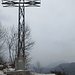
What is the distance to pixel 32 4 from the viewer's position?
1886cm

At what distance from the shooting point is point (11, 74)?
52.8 ft

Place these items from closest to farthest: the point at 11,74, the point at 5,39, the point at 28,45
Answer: the point at 11,74, the point at 28,45, the point at 5,39

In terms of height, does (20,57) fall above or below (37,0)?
below

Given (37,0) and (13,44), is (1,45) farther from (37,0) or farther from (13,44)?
(37,0)

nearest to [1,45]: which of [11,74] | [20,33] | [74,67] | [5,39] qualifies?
[5,39]

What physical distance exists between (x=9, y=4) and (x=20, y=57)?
443 centimetres

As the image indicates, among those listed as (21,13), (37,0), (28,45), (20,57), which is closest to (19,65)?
(20,57)

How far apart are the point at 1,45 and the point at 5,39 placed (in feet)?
3.66

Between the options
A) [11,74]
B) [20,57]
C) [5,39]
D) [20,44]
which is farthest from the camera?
[5,39]

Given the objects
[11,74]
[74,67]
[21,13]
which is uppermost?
[21,13]

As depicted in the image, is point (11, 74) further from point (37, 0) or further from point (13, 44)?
point (13, 44)

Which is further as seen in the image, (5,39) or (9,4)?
(5,39)

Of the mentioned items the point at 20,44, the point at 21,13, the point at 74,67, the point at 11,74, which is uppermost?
the point at 21,13

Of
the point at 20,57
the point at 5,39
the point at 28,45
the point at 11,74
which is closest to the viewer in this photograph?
the point at 11,74
